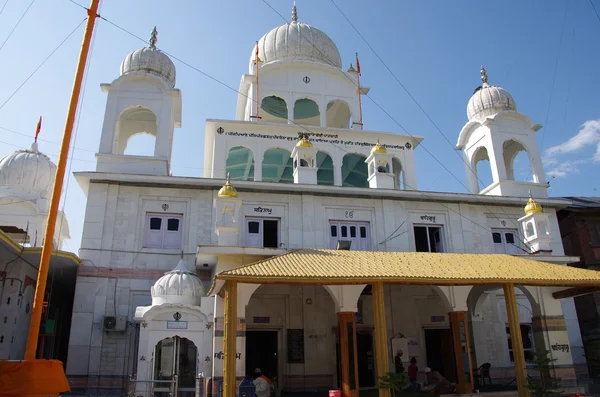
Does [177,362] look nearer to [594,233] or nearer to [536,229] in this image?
[536,229]

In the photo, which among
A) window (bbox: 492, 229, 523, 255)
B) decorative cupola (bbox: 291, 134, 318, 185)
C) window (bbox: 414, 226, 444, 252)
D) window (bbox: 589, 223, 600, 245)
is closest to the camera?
decorative cupola (bbox: 291, 134, 318, 185)

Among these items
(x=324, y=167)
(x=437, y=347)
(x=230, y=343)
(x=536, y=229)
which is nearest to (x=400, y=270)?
(x=230, y=343)

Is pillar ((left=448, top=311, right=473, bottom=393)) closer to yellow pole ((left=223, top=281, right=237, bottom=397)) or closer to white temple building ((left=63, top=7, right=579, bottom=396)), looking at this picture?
white temple building ((left=63, top=7, right=579, bottom=396))

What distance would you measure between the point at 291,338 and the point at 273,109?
44.4ft

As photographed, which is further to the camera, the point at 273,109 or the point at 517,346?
the point at 273,109

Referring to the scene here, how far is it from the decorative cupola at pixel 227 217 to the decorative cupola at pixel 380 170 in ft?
21.4

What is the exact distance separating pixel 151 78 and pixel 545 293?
17235 mm

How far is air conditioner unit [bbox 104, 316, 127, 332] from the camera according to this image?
16469 mm

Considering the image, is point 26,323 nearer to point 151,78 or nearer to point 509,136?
point 151,78

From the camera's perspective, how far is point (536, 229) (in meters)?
19.3

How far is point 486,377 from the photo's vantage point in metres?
18.4

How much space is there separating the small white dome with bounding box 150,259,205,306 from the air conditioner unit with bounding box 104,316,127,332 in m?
2.05

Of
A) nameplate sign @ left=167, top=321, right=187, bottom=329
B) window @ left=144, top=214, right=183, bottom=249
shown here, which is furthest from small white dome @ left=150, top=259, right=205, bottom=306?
window @ left=144, top=214, right=183, bottom=249

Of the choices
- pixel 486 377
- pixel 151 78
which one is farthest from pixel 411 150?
pixel 151 78
